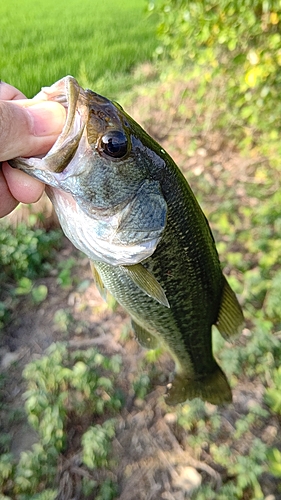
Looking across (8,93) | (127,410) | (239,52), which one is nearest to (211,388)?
(127,410)

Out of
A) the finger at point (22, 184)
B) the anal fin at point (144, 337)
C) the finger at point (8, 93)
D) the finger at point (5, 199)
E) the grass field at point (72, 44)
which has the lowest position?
the grass field at point (72, 44)

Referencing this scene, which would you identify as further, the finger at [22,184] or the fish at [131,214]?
the finger at [22,184]

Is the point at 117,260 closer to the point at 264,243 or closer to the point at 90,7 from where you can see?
the point at 264,243

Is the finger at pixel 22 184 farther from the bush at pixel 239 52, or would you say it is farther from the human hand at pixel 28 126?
the bush at pixel 239 52

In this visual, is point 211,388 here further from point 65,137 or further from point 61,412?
point 65,137

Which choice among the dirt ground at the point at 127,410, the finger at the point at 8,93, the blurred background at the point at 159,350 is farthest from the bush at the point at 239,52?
the finger at the point at 8,93

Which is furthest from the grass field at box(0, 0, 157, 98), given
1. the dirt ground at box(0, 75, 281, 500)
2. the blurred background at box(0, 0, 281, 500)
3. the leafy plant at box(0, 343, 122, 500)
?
the leafy plant at box(0, 343, 122, 500)
